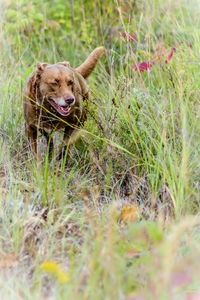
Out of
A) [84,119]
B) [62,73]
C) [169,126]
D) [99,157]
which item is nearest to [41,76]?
[62,73]

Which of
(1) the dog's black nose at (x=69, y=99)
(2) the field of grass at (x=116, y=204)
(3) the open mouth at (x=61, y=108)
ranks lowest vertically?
(2) the field of grass at (x=116, y=204)

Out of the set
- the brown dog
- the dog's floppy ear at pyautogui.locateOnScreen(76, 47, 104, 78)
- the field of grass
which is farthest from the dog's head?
the dog's floppy ear at pyautogui.locateOnScreen(76, 47, 104, 78)

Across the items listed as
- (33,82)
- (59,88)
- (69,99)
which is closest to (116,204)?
(69,99)

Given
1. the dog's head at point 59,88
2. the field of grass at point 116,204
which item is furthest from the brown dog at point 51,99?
the field of grass at point 116,204

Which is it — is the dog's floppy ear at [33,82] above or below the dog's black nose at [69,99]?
above

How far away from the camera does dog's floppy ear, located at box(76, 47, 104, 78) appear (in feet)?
16.4

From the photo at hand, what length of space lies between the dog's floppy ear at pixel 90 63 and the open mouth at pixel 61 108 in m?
0.85

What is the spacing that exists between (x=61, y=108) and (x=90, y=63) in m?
1.03

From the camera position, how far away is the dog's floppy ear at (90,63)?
16.4 ft

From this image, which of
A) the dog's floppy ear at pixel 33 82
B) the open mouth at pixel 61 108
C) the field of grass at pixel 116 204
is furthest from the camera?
the dog's floppy ear at pixel 33 82

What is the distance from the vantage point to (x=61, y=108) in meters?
4.20

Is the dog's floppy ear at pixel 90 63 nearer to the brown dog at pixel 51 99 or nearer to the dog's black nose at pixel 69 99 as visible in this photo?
the brown dog at pixel 51 99

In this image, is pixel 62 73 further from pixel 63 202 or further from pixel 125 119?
pixel 63 202

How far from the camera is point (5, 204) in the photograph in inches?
122
